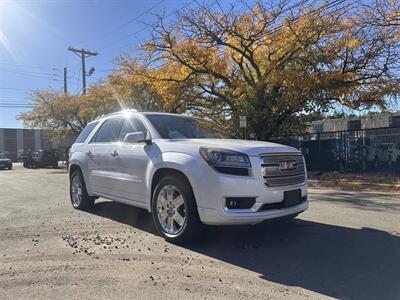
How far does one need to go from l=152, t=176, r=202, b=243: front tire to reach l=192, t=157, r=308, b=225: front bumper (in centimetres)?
18

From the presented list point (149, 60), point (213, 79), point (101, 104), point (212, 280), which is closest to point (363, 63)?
point (213, 79)

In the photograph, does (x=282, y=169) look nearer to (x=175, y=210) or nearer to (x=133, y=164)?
(x=175, y=210)

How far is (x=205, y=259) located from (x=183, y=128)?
2.36m

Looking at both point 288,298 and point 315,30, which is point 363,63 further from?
point 288,298

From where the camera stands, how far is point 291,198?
18.8 feet

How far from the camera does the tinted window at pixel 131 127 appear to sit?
22.5 feet

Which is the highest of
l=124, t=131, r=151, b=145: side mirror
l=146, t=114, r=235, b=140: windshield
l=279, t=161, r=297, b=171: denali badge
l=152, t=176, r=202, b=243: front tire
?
l=146, t=114, r=235, b=140: windshield

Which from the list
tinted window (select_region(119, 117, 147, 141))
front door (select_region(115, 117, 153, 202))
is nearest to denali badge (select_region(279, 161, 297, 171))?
front door (select_region(115, 117, 153, 202))

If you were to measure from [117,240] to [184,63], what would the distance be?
14341 millimetres

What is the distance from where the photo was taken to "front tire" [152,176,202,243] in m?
5.57

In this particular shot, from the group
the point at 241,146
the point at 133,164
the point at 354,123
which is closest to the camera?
the point at 241,146

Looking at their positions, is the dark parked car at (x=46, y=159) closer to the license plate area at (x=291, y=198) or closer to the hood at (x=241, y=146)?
the hood at (x=241, y=146)

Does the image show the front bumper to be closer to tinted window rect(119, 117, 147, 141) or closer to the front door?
the front door

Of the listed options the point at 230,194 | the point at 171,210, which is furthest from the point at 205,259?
the point at 171,210
